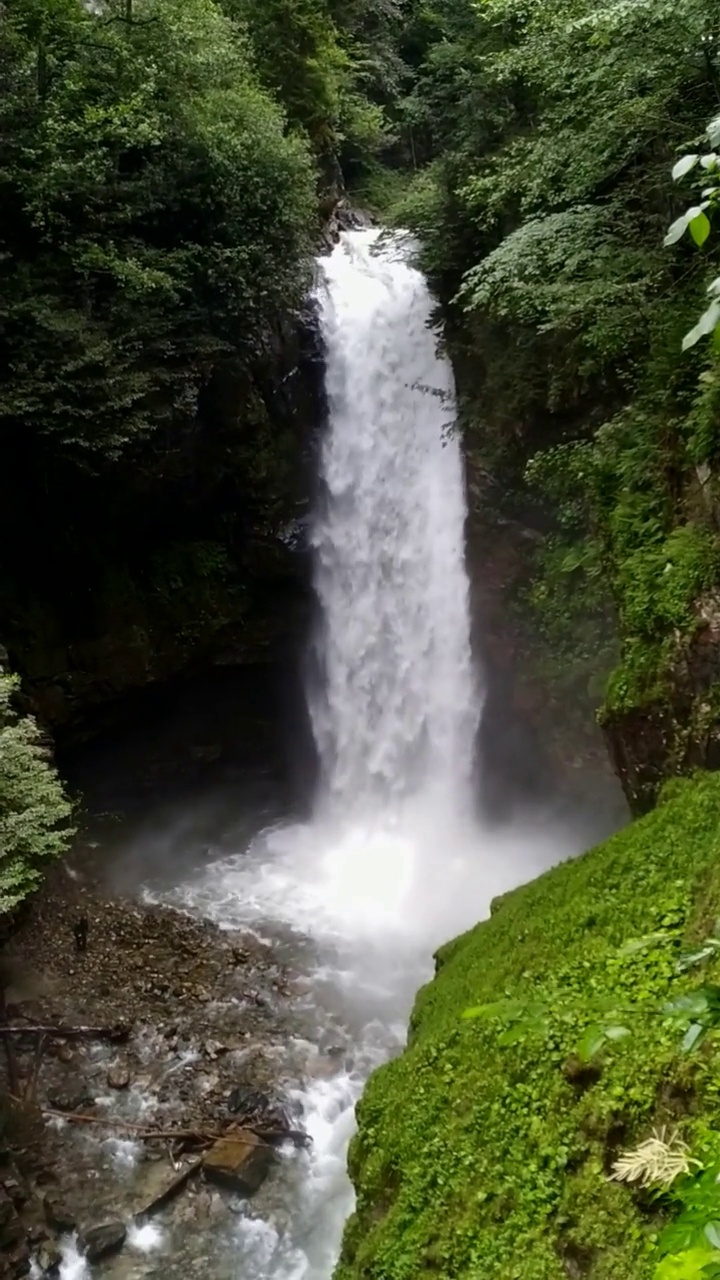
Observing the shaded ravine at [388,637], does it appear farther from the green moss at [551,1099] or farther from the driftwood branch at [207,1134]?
the green moss at [551,1099]

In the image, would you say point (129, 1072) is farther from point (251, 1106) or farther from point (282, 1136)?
point (282, 1136)

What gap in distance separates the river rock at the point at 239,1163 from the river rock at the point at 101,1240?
0.77 m

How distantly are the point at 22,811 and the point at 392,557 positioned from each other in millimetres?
7161

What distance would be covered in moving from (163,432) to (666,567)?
714 cm

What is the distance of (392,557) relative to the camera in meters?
12.5

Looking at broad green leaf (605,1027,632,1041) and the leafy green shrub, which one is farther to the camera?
the leafy green shrub

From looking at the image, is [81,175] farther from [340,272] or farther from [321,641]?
[321,641]

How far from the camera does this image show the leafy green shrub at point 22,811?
637cm

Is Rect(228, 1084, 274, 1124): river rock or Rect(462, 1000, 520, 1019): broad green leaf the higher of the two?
Rect(228, 1084, 274, 1124): river rock

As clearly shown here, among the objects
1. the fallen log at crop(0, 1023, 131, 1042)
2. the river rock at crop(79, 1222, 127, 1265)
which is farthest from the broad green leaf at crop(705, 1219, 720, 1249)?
the fallen log at crop(0, 1023, 131, 1042)

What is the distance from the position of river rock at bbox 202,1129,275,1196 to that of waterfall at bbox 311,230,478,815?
5.88 metres

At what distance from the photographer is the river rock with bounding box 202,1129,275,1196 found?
6.60 metres

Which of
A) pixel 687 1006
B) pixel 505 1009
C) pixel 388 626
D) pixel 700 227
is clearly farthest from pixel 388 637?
pixel 700 227

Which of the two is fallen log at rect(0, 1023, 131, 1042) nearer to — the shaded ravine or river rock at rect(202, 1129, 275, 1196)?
river rock at rect(202, 1129, 275, 1196)
